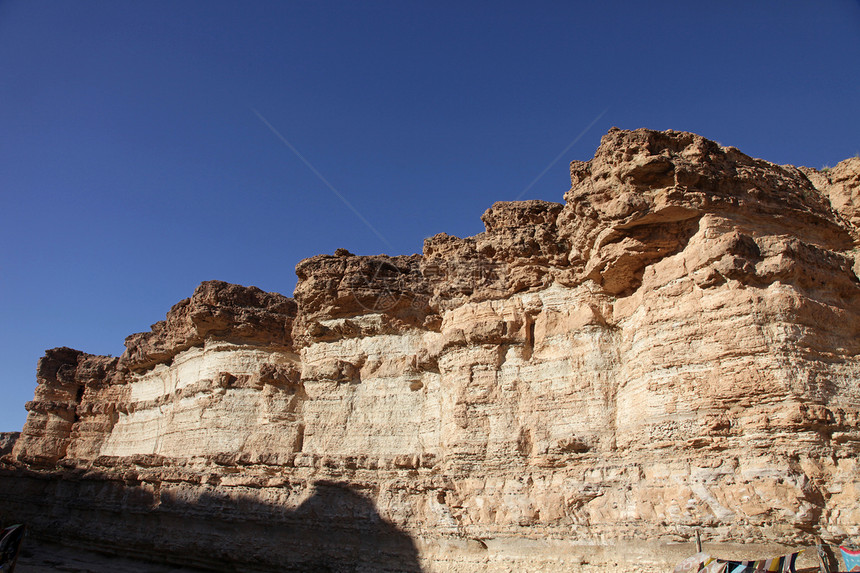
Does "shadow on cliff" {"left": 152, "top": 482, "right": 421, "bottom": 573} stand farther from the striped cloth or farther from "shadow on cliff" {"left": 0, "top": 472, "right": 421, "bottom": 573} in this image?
the striped cloth

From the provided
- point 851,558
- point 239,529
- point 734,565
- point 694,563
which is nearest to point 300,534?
point 239,529

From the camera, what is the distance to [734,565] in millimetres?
8773

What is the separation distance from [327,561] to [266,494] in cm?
285

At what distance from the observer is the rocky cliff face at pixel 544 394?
398 inches

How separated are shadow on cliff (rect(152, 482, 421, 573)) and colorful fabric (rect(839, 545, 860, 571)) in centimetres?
811

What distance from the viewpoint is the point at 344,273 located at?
18.5 m

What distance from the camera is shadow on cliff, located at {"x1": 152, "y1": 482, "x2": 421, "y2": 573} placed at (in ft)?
45.5

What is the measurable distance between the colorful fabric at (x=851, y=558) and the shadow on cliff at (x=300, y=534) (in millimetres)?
8105

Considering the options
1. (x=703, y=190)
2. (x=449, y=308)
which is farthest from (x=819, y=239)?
(x=449, y=308)

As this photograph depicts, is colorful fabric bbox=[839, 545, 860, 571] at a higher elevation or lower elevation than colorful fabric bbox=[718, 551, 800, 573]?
higher

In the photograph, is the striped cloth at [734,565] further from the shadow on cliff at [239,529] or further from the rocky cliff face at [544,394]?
the shadow on cliff at [239,529]

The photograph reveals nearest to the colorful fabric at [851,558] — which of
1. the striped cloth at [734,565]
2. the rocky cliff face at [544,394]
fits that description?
the rocky cliff face at [544,394]

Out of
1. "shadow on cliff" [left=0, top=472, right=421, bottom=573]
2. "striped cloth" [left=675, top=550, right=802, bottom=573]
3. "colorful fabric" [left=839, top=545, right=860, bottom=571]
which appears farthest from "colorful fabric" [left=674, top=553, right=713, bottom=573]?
"shadow on cliff" [left=0, top=472, right=421, bottom=573]

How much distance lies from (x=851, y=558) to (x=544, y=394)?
638cm
